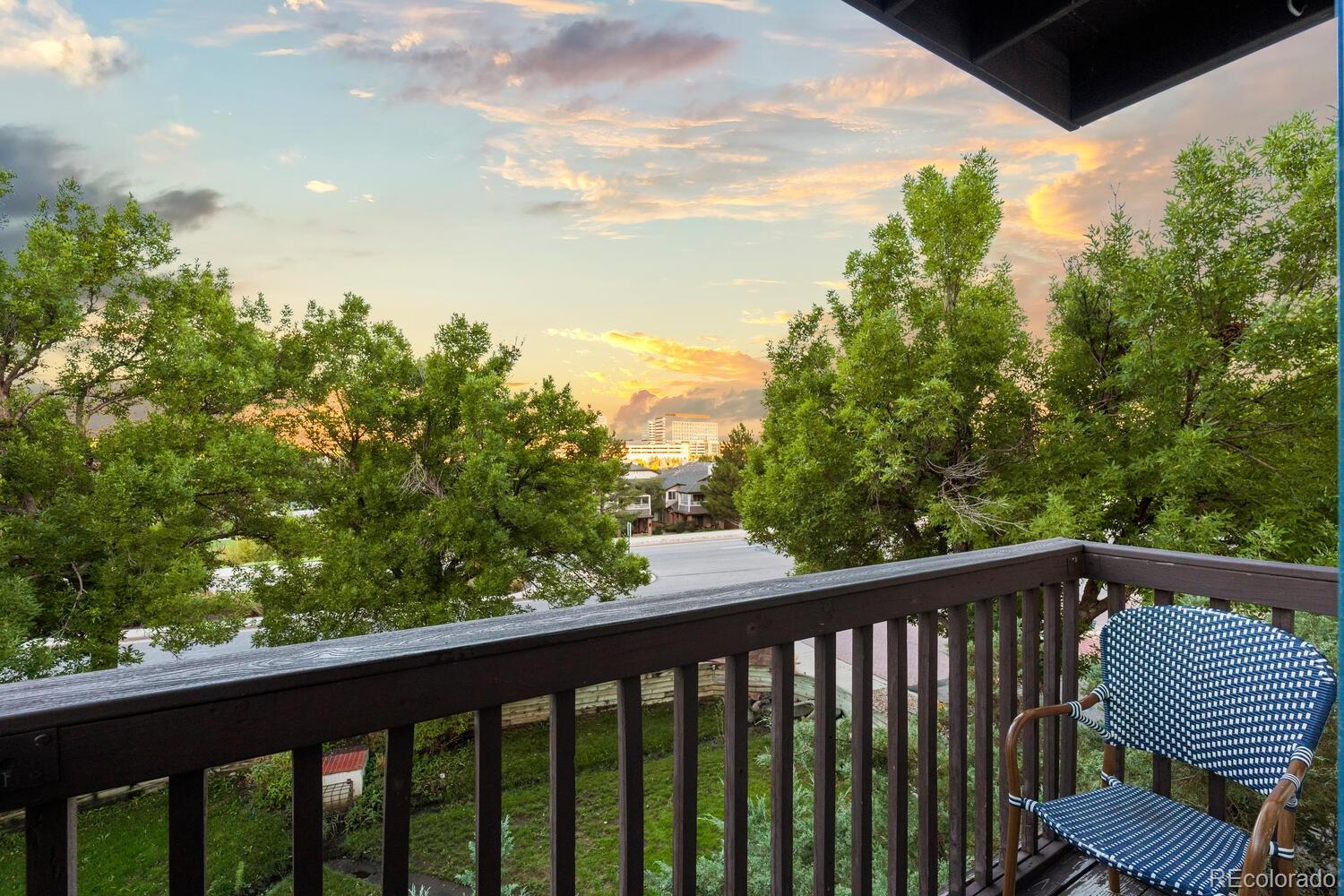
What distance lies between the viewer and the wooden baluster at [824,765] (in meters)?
1.24

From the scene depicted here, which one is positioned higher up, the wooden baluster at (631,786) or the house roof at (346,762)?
the wooden baluster at (631,786)

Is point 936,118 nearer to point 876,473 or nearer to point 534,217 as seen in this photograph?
point 876,473

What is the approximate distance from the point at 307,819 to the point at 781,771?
Result: 0.71m

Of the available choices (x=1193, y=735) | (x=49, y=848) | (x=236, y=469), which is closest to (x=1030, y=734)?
(x=1193, y=735)

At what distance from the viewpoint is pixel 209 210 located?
14.5 meters

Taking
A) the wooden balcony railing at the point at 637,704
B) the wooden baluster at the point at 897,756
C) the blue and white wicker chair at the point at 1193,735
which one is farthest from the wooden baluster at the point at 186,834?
the blue and white wicker chair at the point at 1193,735

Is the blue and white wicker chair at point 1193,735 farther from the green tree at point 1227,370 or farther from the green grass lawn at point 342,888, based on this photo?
the green grass lawn at point 342,888

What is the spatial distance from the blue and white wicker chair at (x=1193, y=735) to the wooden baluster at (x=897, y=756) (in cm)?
25

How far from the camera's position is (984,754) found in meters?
1.60

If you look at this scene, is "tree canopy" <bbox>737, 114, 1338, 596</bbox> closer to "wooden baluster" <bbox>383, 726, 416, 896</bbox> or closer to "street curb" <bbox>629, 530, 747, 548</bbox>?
"wooden baluster" <bbox>383, 726, 416, 896</bbox>

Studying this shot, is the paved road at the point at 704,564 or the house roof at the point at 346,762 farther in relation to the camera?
the paved road at the point at 704,564

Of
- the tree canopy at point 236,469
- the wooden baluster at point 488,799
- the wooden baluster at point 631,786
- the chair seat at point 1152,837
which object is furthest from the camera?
the tree canopy at point 236,469

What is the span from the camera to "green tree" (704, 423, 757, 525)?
21.5m

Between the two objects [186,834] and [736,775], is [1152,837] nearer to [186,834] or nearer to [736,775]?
[736,775]
